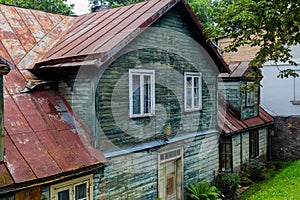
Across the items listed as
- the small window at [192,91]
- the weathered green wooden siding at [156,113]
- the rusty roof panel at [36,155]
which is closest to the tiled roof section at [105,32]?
the weathered green wooden siding at [156,113]

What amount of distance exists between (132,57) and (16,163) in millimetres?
4196

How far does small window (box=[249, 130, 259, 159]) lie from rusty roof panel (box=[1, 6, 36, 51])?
37.5ft

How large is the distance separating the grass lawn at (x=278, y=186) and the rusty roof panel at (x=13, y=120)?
29.0 feet

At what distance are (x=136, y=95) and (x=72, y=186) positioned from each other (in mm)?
3059

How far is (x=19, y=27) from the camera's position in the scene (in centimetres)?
991

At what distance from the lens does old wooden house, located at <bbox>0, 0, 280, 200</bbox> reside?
7.18 meters

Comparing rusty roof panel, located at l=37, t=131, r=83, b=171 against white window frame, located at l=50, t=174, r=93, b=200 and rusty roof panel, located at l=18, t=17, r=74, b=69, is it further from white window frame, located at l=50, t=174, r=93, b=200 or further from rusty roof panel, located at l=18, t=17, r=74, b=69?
rusty roof panel, located at l=18, t=17, r=74, b=69

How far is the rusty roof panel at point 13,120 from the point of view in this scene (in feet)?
23.1

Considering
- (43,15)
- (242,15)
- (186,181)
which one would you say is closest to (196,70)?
(242,15)

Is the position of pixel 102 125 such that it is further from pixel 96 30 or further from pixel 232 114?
pixel 232 114

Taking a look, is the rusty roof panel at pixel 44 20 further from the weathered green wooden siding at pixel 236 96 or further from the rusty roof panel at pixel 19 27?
the weathered green wooden siding at pixel 236 96

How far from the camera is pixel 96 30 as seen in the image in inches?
378

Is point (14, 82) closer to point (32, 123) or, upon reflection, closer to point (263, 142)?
point (32, 123)

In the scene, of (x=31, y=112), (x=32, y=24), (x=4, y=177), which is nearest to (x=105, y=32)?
(x=32, y=24)
